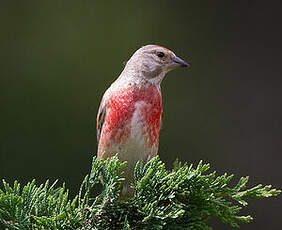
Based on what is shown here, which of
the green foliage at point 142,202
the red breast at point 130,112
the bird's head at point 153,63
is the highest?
the bird's head at point 153,63

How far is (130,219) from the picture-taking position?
1.49 m

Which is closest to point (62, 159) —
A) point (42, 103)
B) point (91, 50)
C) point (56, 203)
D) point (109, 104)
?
point (42, 103)

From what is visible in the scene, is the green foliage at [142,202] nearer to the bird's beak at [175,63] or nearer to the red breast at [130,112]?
the red breast at [130,112]

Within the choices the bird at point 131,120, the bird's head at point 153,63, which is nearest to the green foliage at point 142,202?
the bird at point 131,120

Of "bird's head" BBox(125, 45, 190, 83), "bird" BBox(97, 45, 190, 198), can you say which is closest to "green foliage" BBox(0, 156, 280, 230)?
"bird" BBox(97, 45, 190, 198)

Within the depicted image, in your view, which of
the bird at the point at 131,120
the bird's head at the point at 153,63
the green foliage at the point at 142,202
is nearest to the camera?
the green foliage at the point at 142,202

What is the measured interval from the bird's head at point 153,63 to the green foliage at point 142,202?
0.99 m

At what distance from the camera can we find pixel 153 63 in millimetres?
2488

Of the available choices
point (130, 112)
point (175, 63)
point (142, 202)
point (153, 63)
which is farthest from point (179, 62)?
point (142, 202)

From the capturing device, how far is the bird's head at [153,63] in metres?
2.45

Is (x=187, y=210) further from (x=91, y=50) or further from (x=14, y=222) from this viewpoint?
(x=91, y=50)

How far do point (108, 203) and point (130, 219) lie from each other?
0.28ft

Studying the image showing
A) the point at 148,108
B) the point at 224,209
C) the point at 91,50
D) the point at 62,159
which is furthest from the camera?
the point at 91,50

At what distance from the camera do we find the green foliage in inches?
55.9
